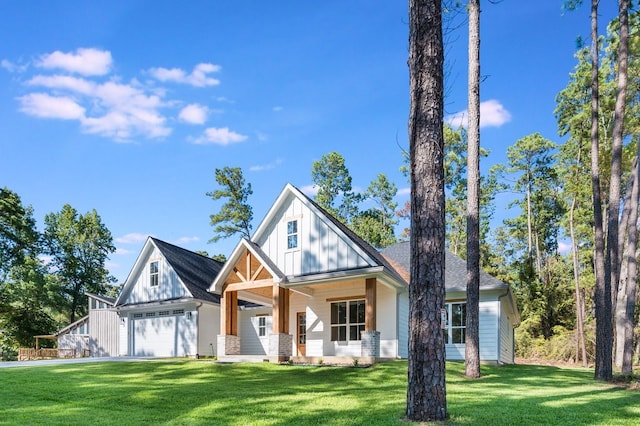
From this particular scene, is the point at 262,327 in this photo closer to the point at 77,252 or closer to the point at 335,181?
the point at 335,181

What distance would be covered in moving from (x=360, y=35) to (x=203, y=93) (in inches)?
257

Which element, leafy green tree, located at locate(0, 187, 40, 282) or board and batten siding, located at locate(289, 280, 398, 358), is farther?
leafy green tree, located at locate(0, 187, 40, 282)

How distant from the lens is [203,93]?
1691 cm

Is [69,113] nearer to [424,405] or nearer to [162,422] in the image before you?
[162,422]

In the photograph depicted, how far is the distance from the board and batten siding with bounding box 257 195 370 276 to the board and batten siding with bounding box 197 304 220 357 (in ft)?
16.3

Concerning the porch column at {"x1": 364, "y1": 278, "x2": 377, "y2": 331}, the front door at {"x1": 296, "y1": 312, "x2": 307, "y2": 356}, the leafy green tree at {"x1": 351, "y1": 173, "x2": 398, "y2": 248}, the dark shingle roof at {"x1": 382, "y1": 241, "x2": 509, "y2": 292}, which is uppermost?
the leafy green tree at {"x1": 351, "y1": 173, "x2": 398, "y2": 248}

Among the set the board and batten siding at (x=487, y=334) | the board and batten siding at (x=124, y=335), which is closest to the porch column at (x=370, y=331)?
the board and batten siding at (x=487, y=334)

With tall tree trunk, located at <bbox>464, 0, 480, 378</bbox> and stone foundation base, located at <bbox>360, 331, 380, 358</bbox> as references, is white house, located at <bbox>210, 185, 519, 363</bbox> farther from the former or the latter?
tall tree trunk, located at <bbox>464, 0, 480, 378</bbox>

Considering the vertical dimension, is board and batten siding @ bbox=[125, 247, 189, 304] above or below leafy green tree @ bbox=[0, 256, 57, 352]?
above

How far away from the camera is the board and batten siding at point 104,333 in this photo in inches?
907

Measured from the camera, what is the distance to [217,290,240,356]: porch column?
51.5 ft

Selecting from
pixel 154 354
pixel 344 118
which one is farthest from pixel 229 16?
pixel 154 354

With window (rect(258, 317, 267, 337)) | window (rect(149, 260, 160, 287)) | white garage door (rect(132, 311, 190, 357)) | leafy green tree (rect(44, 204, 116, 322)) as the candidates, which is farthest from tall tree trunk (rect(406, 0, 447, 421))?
leafy green tree (rect(44, 204, 116, 322))

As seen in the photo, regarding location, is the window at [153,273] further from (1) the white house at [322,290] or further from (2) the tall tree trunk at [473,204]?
(2) the tall tree trunk at [473,204]
